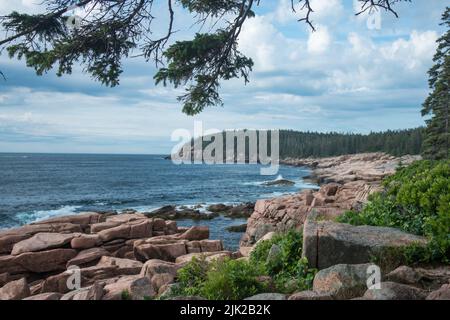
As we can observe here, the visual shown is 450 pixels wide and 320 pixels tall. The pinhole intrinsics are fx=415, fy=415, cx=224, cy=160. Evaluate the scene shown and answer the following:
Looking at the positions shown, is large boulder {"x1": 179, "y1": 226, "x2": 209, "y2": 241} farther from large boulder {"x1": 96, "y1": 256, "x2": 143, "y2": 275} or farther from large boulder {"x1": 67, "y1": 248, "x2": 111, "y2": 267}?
large boulder {"x1": 96, "y1": 256, "x2": 143, "y2": 275}

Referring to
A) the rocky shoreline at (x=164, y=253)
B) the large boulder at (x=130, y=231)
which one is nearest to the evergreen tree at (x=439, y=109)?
the rocky shoreline at (x=164, y=253)

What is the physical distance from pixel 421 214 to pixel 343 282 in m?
3.94

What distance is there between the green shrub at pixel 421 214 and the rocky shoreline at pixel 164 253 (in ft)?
1.05

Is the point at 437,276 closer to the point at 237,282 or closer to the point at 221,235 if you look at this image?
the point at 237,282

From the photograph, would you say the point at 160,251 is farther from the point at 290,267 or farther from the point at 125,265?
the point at 290,267

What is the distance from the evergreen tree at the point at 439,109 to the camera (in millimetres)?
36719

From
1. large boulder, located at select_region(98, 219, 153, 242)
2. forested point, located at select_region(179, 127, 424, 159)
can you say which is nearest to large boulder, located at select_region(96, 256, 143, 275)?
large boulder, located at select_region(98, 219, 153, 242)

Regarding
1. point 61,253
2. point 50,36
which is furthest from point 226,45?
point 61,253

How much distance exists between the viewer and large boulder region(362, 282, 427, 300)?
17.7ft

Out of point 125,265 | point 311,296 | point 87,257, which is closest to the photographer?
point 311,296

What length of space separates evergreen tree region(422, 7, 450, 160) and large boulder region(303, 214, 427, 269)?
1262 inches

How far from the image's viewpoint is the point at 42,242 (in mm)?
17938

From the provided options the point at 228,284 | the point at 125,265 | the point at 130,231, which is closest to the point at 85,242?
the point at 130,231
